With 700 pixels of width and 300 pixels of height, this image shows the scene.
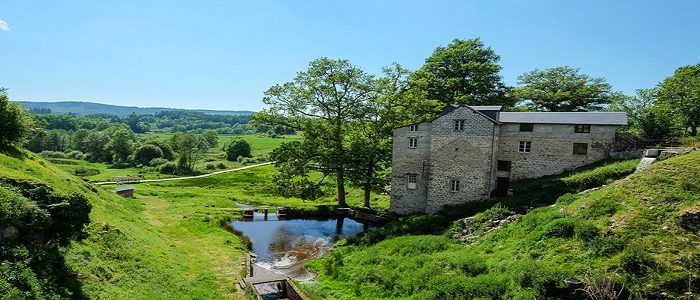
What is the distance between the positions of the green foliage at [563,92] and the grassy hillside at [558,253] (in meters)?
26.4

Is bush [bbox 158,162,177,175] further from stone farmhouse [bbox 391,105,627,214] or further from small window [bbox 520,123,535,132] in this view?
small window [bbox 520,123,535,132]

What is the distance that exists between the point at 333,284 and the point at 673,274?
14988 mm

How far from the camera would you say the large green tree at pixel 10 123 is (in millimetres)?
24969

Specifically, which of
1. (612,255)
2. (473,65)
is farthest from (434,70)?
(612,255)

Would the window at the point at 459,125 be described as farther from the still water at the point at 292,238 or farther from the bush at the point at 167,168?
the bush at the point at 167,168

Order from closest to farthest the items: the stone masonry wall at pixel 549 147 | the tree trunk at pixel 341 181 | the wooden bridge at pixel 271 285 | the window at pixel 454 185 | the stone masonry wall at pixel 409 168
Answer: the wooden bridge at pixel 271 285, the stone masonry wall at pixel 549 147, the window at pixel 454 185, the stone masonry wall at pixel 409 168, the tree trunk at pixel 341 181

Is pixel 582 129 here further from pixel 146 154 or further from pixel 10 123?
pixel 146 154

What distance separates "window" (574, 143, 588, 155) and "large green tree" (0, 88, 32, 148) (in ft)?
126

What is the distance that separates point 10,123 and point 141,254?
1322 centimetres

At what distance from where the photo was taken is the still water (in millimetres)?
26953

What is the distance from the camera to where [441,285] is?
18141mm

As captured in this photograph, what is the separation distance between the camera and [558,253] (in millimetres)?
18109

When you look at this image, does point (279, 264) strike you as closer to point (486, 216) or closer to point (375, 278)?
point (375, 278)

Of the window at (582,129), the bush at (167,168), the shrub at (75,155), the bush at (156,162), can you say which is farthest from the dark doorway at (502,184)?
the shrub at (75,155)
